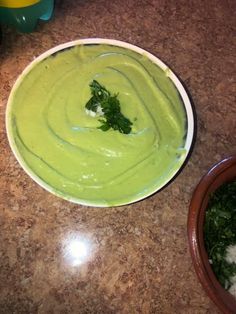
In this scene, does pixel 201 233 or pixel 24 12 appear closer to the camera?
pixel 201 233

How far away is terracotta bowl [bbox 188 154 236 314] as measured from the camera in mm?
839

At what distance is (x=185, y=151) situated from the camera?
976mm

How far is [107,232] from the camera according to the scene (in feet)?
3.22

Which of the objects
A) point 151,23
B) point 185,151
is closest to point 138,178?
point 185,151

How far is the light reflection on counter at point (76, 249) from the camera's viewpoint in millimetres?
953

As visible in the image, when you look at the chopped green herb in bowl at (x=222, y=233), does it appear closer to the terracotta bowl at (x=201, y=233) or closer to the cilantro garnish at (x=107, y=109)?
the terracotta bowl at (x=201, y=233)

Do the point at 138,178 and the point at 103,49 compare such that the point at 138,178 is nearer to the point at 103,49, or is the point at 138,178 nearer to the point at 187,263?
the point at 187,263

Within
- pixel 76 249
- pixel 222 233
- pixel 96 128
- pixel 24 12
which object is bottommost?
pixel 76 249

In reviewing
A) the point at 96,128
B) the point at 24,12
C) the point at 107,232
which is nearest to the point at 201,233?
the point at 107,232

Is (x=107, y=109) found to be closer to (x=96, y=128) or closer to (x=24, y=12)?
(x=96, y=128)

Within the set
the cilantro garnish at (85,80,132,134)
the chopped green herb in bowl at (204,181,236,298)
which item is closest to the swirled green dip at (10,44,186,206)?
the cilantro garnish at (85,80,132,134)

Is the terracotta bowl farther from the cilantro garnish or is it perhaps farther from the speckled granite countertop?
the cilantro garnish

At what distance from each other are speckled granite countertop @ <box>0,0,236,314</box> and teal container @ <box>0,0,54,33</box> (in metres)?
0.03

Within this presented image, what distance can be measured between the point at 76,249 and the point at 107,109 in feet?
1.19
